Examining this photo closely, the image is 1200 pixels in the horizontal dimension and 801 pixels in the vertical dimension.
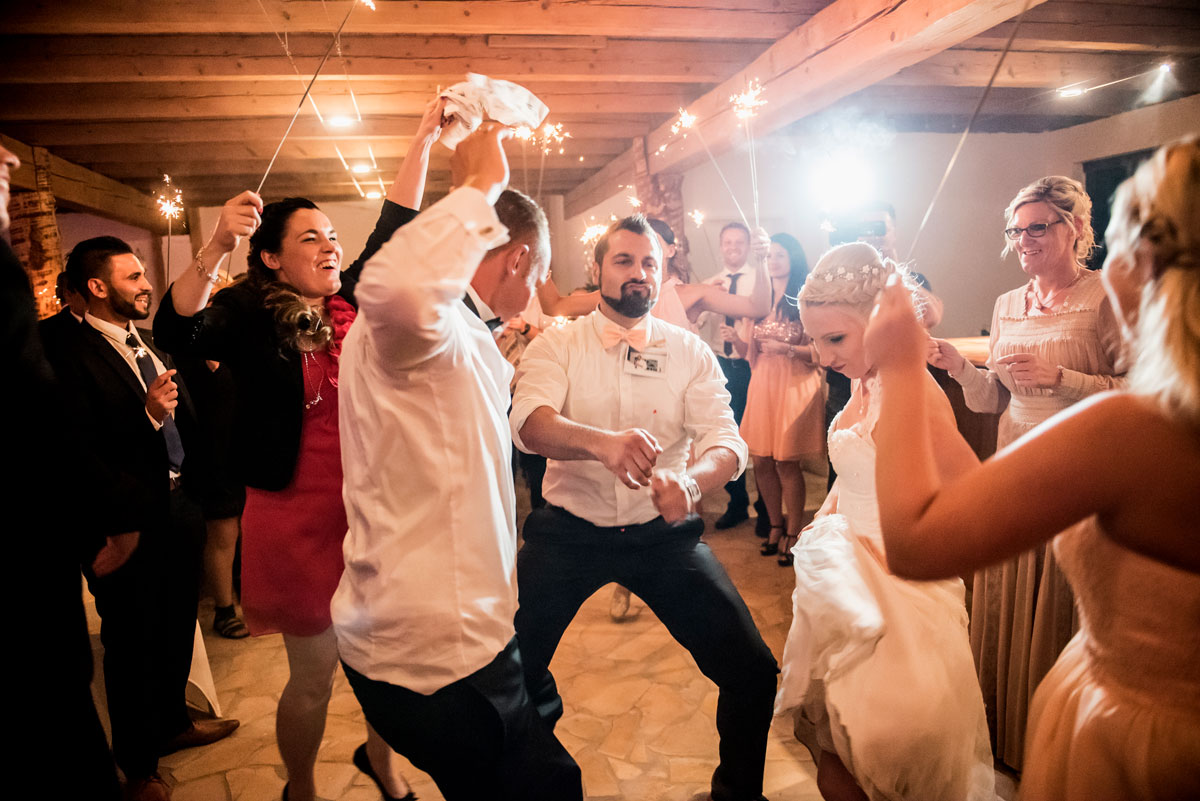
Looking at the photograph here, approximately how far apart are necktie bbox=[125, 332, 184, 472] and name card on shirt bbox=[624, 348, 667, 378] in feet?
5.83

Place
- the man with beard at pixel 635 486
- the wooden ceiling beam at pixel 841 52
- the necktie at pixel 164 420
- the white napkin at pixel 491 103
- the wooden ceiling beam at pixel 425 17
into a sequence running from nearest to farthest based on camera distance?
the white napkin at pixel 491 103, the man with beard at pixel 635 486, the necktie at pixel 164 420, the wooden ceiling beam at pixel 841 52, the wooden ceiling beam at pixel 425 17

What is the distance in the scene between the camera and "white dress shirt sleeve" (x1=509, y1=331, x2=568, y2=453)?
7.30ft

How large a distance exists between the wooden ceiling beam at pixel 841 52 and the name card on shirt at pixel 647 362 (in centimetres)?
197

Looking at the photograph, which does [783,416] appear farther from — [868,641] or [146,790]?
[146,790]

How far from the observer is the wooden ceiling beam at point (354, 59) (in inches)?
169

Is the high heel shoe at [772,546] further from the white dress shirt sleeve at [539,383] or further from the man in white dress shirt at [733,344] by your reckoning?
the white dress shirt sleeve at [539,383]

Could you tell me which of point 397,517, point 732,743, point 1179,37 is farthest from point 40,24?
point 1179,37

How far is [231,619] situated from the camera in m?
3.75

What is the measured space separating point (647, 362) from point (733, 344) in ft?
8.73

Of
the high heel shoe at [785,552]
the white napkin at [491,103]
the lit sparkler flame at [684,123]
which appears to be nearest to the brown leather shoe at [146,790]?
the white napkin at [491,103]

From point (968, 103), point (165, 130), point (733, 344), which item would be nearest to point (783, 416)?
point (733, 344)

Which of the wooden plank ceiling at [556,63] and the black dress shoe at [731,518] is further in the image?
the black dress shoe at [731,518]

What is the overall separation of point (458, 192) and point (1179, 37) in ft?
19.8

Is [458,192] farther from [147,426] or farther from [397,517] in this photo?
[147,426]
